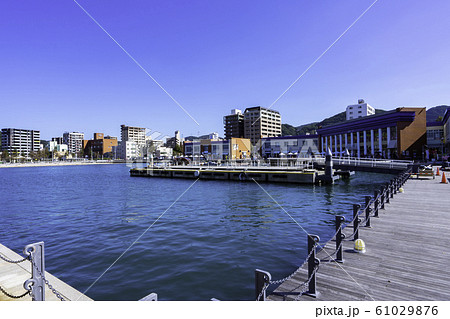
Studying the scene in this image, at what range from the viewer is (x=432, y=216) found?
12.6 meters

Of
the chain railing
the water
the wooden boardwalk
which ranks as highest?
the chain railing

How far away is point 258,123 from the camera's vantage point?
162875mm

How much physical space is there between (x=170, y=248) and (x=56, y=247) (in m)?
5.81

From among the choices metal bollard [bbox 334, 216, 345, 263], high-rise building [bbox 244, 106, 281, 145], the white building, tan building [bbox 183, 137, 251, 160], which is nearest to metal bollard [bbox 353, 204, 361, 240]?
metal bollard [bbox 334, 216, 345, 263]

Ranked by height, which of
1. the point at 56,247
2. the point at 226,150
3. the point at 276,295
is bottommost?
the point at 56,247

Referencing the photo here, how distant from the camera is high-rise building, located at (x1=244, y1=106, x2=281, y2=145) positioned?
163312mm

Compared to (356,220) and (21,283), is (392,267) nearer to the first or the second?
(356,220)

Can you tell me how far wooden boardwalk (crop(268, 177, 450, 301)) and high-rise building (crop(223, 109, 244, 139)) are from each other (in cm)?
16735

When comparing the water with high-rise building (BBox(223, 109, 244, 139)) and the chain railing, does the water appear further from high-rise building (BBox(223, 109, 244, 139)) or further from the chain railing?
high-rise building (BBox(223, 109, 244, 139))

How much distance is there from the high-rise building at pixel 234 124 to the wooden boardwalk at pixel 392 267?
167 metres

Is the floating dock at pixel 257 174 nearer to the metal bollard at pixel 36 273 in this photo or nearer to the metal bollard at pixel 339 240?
the metal bollard at pixel 339 240
